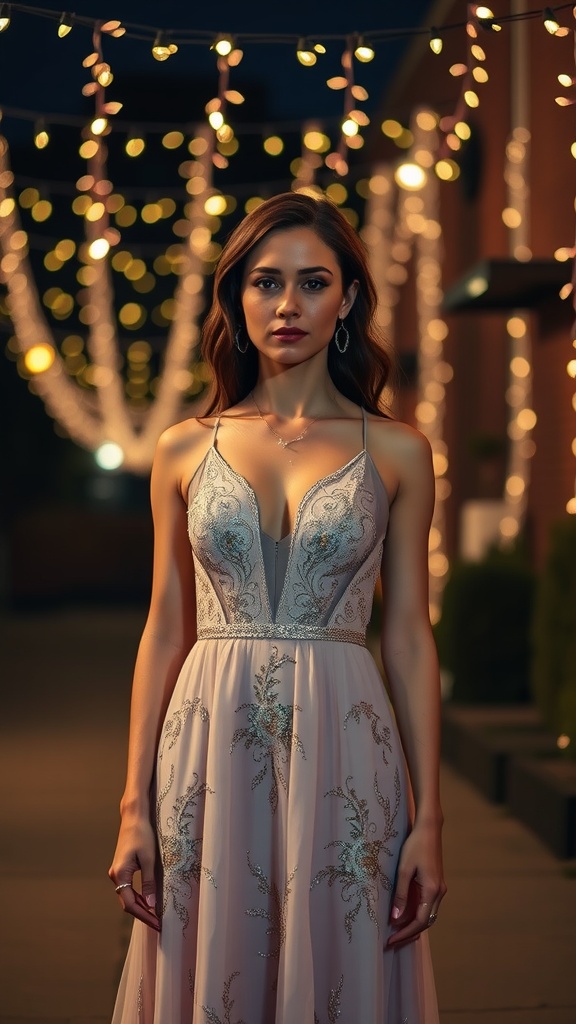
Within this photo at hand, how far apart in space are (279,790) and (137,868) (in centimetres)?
27

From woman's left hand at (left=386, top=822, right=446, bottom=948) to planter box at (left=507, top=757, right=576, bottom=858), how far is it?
145 inches

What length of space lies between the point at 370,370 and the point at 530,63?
871cm

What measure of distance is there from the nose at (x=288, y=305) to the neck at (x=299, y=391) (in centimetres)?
13

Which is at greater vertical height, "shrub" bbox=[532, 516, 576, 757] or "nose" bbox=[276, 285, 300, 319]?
"nose" bbox=[276, 285, 300, 319]

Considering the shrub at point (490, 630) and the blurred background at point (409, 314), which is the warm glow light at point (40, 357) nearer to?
the blurred background at point (409, 314)

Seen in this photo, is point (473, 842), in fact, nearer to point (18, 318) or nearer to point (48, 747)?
point (48, 747)

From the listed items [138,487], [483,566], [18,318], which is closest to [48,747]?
[483,566]

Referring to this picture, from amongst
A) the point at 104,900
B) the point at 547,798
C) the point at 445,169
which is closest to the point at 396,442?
the point at 104,900

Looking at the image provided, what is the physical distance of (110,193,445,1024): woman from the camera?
8.13 feet

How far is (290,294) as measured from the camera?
2.58 m

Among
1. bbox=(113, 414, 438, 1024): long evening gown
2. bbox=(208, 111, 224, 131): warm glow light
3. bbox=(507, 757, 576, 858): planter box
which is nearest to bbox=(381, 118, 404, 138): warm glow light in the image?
bbox=(507, 757, 576, 858): planter box

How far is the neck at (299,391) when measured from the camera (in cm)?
270

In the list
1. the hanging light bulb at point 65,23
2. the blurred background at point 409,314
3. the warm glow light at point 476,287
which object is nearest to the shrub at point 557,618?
the blurred background at point 409,314

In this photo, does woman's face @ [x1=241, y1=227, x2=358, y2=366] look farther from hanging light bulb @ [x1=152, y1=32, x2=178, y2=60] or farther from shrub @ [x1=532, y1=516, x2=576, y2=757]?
shrub @ [x1=532, y1=516, x2=576, y2=757]
